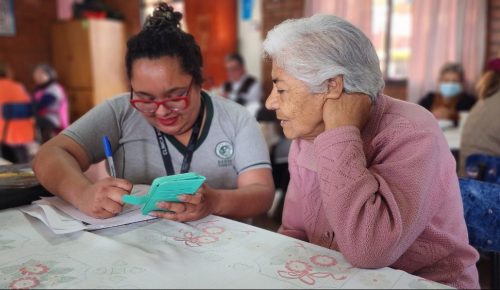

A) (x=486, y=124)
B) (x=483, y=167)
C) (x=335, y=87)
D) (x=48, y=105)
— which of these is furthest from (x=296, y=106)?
(x=48, y=105)

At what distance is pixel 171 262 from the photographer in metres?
0.89

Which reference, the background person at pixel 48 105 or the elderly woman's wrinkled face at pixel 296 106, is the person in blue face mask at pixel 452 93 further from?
the background person at pixel 48 105

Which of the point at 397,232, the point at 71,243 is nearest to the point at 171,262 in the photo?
the point at 71,243

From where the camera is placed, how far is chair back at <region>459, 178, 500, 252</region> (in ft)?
4.19

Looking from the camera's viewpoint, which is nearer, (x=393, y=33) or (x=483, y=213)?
(x=483, y=213)

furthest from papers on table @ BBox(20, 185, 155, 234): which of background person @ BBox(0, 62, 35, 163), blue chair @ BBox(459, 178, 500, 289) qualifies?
background person @ BBox(0, 62, 35, 163)

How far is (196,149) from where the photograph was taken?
5.10 ft

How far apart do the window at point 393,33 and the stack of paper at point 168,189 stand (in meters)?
4.33

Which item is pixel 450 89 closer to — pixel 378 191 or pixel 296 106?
pixel 296 106

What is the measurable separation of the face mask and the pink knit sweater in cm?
357

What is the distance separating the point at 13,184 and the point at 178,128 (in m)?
0.54

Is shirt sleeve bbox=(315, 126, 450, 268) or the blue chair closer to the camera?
shirt sleeve bbox=(315, 126, 450, 268)

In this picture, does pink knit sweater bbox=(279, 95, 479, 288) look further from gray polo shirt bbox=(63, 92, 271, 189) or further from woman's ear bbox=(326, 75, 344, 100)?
gray polo shirt bbox=(63, 92, 271, 189)

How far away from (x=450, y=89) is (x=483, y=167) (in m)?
2.55
